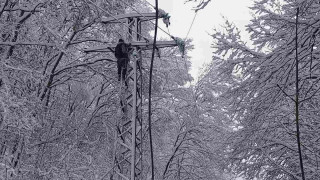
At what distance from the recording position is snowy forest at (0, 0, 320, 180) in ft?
17.3

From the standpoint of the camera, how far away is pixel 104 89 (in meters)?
11.4

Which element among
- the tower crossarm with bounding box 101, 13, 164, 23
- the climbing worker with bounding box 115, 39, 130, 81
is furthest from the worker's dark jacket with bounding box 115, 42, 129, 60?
the tower crossarm with bounding box 101, 13, 164, 23

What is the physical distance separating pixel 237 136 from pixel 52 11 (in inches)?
195

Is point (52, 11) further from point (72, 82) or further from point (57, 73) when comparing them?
point (72, 82)

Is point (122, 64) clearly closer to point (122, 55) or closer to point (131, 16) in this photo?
point (122, 55)

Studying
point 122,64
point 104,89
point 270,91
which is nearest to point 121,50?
point 122,64

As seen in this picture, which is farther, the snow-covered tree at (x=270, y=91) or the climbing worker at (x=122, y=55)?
the climbing worker at (x=122, y=55)

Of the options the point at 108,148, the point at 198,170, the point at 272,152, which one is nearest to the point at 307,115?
the point at 272,152

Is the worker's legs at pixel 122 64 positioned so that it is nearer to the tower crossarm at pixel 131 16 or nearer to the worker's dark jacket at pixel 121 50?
the worker's dark jacket at pixel 121 50

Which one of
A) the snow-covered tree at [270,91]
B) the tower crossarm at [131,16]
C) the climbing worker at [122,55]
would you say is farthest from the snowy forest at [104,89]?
the climbing worker at [122,55]

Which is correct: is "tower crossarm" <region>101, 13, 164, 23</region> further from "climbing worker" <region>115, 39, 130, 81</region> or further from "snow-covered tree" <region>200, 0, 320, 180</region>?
"snow-covered tree" <region>200, 0, 320, 180</region>

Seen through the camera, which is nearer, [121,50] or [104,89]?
[121,50]

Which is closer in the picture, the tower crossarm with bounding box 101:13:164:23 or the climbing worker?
the climbing worker

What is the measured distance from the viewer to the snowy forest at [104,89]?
17.3 ft
